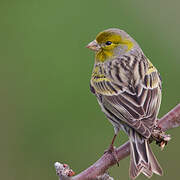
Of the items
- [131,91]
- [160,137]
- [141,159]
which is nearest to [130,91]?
[131,91]

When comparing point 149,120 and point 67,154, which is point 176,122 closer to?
point 149,120

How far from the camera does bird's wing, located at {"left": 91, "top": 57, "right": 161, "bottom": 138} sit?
6.41m

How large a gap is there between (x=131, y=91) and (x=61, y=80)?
12.4 ft

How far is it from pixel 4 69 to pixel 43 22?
1.35 m

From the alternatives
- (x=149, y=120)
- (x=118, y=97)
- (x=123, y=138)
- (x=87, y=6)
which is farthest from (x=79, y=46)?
(x=149, y=120)

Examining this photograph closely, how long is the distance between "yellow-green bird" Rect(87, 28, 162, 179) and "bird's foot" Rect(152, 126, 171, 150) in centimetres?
9

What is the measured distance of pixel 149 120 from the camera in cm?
630

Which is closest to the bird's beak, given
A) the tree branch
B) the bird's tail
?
the bird's tail

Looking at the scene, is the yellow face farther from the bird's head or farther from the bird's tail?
the bird's tail

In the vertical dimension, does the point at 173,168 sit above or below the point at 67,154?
A: below

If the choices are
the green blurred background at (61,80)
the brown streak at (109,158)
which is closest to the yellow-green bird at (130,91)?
the brown streak at (109,158)

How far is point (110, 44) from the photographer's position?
316 inches

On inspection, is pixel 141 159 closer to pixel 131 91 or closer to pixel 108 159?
pixel 108 159

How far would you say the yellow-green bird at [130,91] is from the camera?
6.09m
